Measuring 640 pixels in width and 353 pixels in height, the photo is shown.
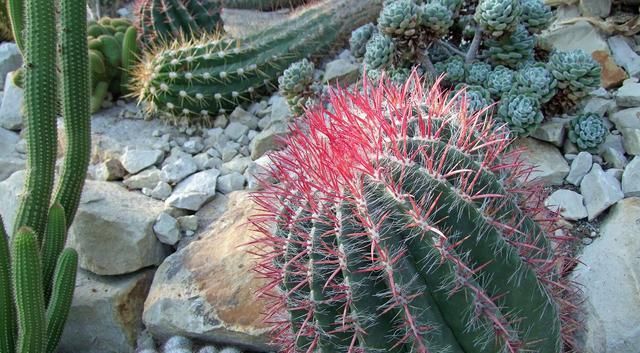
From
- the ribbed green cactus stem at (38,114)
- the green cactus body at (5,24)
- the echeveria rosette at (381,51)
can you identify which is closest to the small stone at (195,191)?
the ribbed green cactus stem at (38,114)

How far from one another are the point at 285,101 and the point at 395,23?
2.31 ft

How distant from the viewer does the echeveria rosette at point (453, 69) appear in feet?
7.82

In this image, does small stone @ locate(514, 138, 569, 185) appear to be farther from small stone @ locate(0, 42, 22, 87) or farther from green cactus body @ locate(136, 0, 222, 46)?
small stone @ locate(0, 42, 22, 87)

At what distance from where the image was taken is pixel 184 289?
2236mm

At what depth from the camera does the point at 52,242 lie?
208 cm

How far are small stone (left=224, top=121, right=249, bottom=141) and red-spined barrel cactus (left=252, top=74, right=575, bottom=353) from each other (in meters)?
1.39

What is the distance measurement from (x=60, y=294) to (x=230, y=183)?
0.78 m

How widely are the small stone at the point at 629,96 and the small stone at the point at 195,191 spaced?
4.94 ft

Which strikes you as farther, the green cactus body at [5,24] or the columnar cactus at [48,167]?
the green cactus body at [5,24]

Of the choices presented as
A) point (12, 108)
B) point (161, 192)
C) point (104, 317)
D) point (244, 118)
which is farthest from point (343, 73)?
point (12, 108)

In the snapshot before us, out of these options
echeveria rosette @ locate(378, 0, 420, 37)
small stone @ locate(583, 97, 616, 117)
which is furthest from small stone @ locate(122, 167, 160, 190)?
small stone @ locate(583, 97, 616, 117)

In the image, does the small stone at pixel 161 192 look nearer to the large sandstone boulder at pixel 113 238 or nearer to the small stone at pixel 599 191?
the large sandstone boulder at pixel 113 238

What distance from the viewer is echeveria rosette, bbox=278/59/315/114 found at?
8.48 ft

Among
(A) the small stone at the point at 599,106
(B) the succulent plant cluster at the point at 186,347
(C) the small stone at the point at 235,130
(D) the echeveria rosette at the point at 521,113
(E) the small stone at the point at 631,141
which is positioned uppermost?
(D) the echeveria rosette at the point at 521,113
